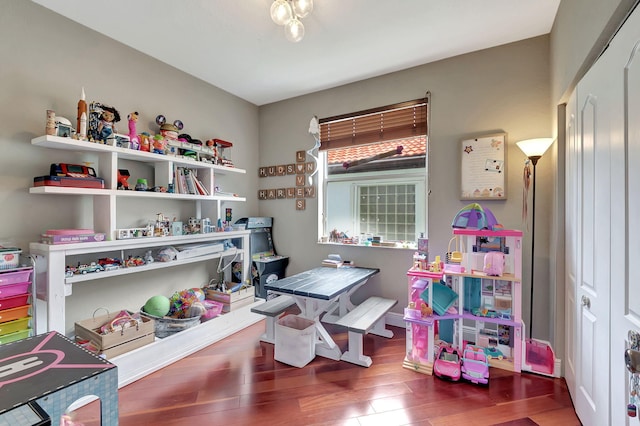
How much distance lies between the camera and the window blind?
2922 millimetres

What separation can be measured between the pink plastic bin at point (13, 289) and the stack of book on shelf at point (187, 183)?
1255 mm

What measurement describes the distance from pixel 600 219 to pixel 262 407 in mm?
2167

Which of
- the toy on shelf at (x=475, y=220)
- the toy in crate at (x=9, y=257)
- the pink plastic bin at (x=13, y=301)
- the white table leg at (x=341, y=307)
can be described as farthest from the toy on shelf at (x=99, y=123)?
the toy on shelf at (x=475, y=220)

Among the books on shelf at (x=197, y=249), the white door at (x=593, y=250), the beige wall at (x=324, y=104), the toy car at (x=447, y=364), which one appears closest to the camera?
the white door at (x=593, y=250)

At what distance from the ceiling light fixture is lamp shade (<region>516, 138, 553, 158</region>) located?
6.06 feet

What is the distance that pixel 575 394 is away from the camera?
5.67 ft

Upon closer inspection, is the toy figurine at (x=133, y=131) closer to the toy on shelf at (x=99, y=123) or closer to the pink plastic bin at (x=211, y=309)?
the toy on shelf at (x=99, y=123)

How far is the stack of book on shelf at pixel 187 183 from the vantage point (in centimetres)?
273

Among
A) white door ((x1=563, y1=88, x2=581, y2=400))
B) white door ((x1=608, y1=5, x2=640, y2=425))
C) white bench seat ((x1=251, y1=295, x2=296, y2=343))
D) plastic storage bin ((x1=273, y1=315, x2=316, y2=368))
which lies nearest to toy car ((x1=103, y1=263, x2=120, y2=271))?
white bench seat ((x1=251, y1=295, x2=296, y2=343))

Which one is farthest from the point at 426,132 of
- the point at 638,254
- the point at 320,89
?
the point at 638,254

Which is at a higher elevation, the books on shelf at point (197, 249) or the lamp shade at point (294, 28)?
the lamp shade at point (294, 28)

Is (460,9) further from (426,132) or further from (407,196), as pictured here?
(407,196)

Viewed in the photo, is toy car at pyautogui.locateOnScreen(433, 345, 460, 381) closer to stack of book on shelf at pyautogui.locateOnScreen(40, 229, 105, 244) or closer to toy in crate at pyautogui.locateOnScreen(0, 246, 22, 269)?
stack of book on shelf at pyautogui.locateOnScreen(40, 229, 105, 244)

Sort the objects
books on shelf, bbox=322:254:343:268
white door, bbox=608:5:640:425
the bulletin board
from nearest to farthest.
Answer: white door, bbox=608:5:640:425
the bulletin board
books on shelf, bbox=322:254:343:268
